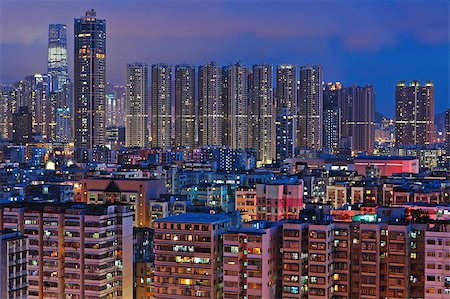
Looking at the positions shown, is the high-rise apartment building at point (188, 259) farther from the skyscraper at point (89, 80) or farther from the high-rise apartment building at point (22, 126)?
the skyscraper at point (89, 80)

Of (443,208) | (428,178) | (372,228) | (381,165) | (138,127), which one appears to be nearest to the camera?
(372,228)

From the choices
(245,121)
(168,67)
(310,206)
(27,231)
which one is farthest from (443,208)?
(168,67)

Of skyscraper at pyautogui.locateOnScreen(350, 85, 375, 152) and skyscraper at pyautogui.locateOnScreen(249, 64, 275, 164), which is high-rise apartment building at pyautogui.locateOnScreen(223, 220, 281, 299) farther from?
skyscraper at pyautogui.locateOnScreen(350, 85, 375, 152)

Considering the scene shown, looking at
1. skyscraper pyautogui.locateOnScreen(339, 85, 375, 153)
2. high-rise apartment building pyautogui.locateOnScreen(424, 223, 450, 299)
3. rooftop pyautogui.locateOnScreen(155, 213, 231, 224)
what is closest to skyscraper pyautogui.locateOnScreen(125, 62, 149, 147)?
skyscraper pyautogui.locateOnScreen(339, 85, 375, 153)

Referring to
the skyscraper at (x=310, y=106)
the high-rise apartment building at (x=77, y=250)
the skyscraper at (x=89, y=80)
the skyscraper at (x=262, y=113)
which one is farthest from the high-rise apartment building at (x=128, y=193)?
the skyscraper at (x=310, y=106)

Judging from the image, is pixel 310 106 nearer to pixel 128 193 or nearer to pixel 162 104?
pixel 162 104

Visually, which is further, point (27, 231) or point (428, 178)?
point (428, 178)

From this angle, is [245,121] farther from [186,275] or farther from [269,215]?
[186,275]
